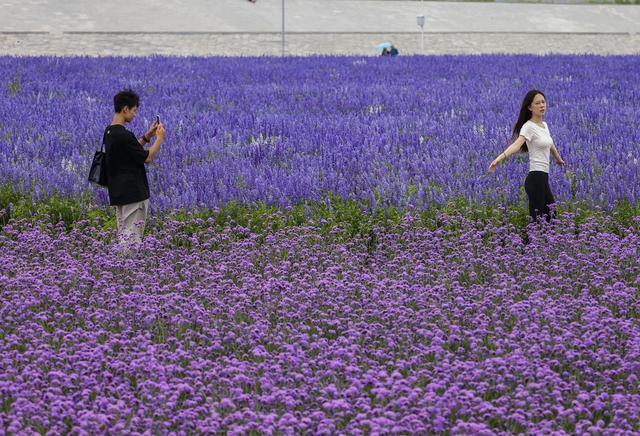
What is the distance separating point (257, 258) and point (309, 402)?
277 centimetres

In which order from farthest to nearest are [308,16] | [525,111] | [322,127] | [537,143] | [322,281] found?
[308,16]
[322,127]
[525,111]
[537,143]
[322,281]

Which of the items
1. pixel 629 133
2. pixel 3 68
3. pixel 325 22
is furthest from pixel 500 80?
pixel 325 22

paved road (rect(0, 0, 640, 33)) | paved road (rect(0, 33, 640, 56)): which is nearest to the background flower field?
paved road (rect(0, 33, 640, 56))

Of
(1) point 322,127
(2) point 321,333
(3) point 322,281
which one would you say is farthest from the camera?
(1) point 322,127

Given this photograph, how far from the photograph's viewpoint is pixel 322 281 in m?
6.61

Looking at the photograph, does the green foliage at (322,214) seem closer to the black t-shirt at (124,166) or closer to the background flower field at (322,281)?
the background flower field at (322,281)

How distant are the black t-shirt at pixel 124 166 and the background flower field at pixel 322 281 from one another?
1.19 feet

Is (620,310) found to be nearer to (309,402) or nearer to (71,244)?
(309,402)

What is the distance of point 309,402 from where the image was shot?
5156 mm

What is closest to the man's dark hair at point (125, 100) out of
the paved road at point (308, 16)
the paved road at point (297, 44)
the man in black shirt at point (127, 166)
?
the man in black shirt at point (127, 166)

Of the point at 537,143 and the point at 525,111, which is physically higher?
the point at 525,111

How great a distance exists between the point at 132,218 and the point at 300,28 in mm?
28289

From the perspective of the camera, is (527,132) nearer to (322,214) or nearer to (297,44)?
(322,214)

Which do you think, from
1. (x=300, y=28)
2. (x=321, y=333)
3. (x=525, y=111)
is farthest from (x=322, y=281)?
(x=300, y=28)
